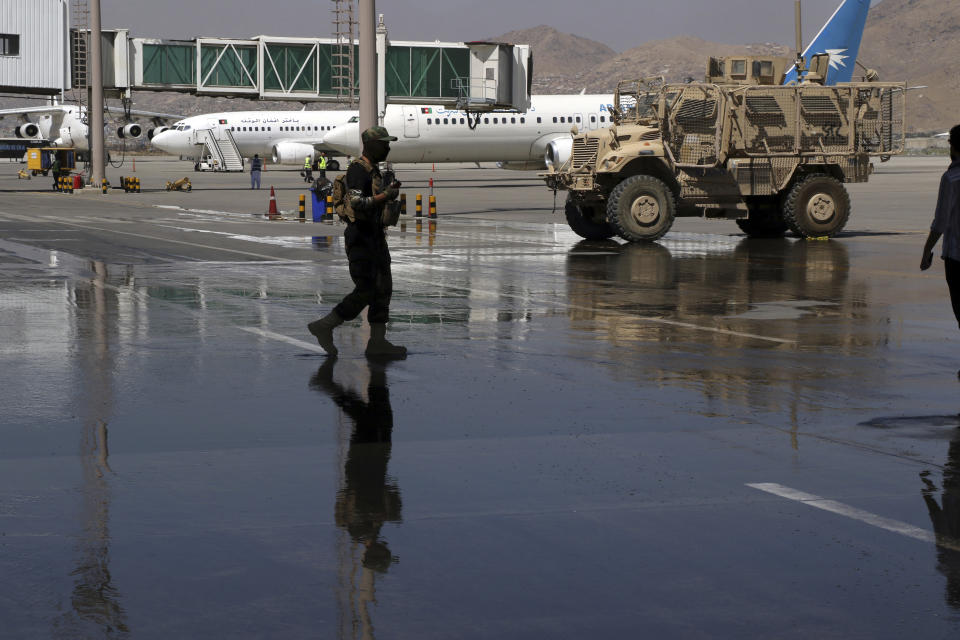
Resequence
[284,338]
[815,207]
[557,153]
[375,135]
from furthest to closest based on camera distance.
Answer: [557,153]
[815,207]
[284,338]
[375,135]

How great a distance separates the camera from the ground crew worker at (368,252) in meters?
11.5

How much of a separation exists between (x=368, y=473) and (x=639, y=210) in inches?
721

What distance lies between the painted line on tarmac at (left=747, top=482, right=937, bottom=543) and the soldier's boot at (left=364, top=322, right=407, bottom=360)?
482 cm

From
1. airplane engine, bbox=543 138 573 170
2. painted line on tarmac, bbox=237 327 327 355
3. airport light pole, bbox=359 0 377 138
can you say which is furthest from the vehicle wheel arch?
airplane engine, bbox=543 138 573 170

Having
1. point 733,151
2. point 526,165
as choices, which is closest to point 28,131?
point 526,165

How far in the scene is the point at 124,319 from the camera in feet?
44.4

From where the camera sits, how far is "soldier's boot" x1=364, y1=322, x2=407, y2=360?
36.9 feet

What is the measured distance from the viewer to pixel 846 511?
20.7 ft

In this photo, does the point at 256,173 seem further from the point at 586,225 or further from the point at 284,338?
the point at 284,338

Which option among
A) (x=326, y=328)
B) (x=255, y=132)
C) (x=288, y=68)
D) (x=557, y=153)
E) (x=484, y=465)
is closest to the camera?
(x=484, y=465)

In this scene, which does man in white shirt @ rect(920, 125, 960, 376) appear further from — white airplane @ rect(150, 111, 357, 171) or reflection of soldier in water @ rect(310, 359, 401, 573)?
white airplane @ rect(150, 111, 357, 171)

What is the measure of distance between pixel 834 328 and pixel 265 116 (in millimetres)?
62008

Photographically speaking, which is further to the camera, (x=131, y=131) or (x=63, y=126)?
(x=63, y=126)

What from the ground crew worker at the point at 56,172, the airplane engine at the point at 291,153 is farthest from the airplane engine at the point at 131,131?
the airplane engine at the point at 291,153
